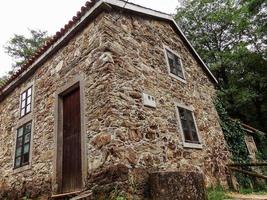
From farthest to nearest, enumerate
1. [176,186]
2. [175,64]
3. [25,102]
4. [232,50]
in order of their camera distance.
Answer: [232,50]
[175,64]
[25,102]
[176,186]

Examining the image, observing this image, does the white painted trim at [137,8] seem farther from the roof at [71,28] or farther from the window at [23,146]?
the window at [23,146]

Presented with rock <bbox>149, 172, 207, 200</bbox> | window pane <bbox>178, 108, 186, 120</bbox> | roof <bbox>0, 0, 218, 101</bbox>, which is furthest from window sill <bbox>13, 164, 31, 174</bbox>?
window pane <bbox>178, 108, 186, 120</bbox>

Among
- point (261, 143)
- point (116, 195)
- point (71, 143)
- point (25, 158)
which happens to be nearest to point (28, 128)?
point (25, 158)

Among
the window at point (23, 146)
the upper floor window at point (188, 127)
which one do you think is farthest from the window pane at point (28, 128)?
the upper floor window at point (188, 127)

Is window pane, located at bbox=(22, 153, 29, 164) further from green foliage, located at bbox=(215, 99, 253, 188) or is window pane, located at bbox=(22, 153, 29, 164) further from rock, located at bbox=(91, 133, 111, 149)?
green foliage, located at bbox=(215, 99, 253, 188)

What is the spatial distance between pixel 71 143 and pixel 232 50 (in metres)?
15.7

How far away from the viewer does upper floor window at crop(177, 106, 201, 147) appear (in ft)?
23.6

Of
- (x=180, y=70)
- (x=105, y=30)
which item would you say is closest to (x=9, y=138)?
(x=105, y=30)

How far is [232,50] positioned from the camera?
17938 mm

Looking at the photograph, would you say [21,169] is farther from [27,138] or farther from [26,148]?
[27,138]

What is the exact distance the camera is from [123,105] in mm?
5328

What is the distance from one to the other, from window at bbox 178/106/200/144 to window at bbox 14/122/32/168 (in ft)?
16.0

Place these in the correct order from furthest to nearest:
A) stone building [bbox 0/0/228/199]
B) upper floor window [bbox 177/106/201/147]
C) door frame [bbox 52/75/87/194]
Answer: upper floor window [bbox 177/106/201/147] → door frame [bbox 52/75/87/194] → stone building [bbox 0/0/228/199]

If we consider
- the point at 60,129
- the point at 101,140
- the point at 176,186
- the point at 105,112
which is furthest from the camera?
the point at 60,129
